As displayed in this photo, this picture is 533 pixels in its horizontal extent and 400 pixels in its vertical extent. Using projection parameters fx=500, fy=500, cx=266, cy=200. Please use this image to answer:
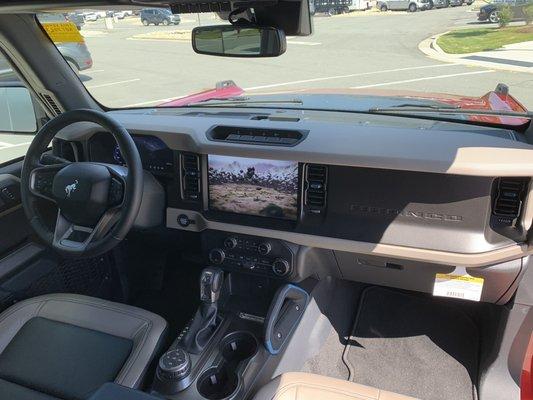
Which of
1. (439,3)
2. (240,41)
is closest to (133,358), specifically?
(240,41)

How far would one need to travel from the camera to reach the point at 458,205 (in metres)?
1.90

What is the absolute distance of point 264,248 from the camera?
7.76ft

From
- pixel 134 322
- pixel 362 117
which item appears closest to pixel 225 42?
pixel 362 117

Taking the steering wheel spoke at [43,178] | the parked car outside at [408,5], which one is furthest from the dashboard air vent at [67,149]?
the parked car outside at [408,5]

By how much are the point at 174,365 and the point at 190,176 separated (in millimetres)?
838

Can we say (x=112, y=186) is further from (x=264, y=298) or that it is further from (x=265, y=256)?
(x=264, y=298)

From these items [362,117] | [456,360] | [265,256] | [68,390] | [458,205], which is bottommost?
[456,360]

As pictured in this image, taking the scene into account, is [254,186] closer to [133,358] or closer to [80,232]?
[80,232]

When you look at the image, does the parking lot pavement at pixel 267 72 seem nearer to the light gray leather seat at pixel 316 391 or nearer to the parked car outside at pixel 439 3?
the light gray leather seat at pixel 316 391

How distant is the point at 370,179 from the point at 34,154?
1387 mm

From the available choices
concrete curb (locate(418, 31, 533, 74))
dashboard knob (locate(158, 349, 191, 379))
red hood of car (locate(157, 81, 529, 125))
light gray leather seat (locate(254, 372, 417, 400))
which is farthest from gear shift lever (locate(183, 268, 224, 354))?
concrete curb (locate(418, 31, 533, 74))

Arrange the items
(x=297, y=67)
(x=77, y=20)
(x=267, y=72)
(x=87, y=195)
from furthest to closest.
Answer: (x=297, y=67) → (x=267, y=72) → (x=77, y=20) → (x=87, y=195)

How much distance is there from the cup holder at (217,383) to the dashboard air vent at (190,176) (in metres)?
0.79

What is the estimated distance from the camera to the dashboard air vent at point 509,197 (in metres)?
1.81
